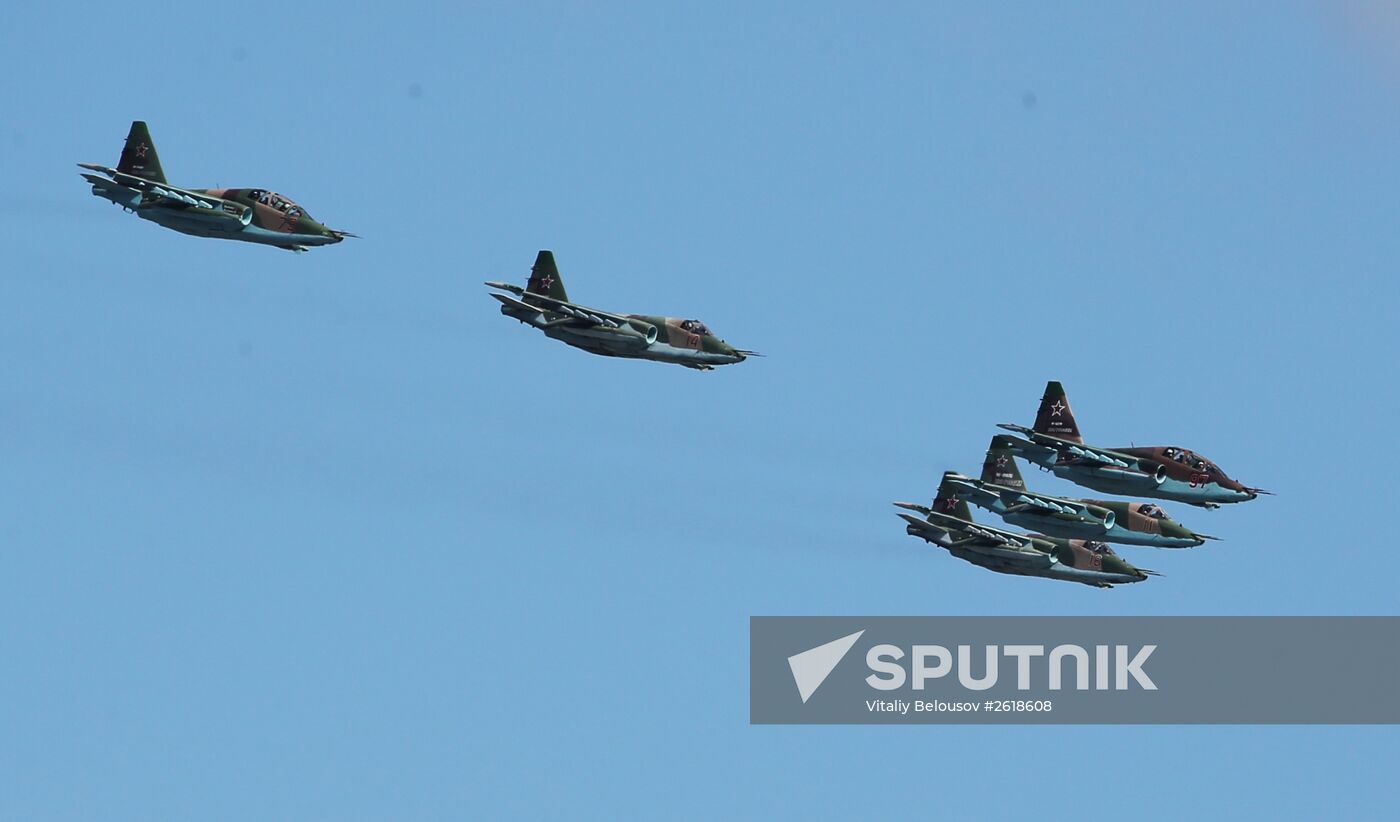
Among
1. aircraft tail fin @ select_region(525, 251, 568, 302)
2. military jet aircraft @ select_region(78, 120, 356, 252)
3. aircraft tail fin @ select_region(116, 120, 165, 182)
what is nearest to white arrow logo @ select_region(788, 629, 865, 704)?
aircraft tail fin @ select_region(525, 251, 568, 302)

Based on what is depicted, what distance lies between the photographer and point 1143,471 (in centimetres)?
14738

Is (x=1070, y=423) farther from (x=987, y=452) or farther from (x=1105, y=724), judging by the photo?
(x=1105, y=724)

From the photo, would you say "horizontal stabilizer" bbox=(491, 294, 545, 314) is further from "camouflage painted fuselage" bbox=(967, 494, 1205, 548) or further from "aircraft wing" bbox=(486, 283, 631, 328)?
"camouflage painted fuselage" bbox=(967, 494, 1205, 548)

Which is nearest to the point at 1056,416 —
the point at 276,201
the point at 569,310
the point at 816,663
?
the point at 816,663

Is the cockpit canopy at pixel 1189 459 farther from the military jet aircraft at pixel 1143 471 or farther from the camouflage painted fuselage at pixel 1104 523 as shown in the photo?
the camouflage painted fuselage at pixel 1104 523

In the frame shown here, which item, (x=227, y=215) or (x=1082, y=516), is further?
(x=1082, y=516)

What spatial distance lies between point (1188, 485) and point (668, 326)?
1188 inches

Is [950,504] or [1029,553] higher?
[950,504]

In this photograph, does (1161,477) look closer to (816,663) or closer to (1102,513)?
(1102,513)

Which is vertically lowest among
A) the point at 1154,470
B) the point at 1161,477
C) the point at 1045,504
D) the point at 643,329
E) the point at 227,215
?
the point at 1045,504

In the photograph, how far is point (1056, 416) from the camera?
150625 millimetres

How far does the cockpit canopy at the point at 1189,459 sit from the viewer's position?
147500 mm

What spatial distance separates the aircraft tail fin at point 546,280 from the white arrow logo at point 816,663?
844 inches

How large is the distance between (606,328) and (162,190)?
73.2ft
